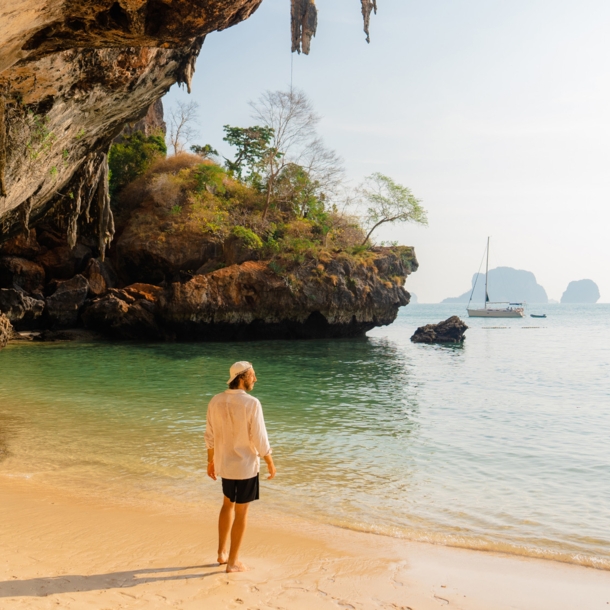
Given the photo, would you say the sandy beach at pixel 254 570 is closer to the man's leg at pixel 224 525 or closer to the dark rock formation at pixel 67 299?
the man's leg at pixel 224 525

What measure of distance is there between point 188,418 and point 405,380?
921 cm

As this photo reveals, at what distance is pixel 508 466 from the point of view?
8.62 meters

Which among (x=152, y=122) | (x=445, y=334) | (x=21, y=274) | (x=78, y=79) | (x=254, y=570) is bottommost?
(x=254, y=570)

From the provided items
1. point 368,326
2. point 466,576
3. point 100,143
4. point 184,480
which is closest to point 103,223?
point 100,143

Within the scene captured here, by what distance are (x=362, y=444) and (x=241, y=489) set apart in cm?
588

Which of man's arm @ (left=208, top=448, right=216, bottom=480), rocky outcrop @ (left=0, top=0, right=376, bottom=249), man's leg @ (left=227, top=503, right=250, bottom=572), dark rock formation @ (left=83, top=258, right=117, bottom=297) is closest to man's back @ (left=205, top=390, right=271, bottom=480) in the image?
man's arm @ (left=208, top=448, right=216, bottom=480)

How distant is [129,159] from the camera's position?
35812 millimetres

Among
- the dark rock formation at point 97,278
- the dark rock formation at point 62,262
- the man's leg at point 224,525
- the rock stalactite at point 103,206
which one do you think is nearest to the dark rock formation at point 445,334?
the dark rock formation at point 97,278

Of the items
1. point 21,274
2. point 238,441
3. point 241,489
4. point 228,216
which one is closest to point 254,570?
point 241,489

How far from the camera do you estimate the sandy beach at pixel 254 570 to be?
3.98 meters

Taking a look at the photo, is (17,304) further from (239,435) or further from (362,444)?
(239,435)

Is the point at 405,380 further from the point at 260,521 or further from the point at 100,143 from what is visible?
the point at 260,521

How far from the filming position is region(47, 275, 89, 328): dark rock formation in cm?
2909

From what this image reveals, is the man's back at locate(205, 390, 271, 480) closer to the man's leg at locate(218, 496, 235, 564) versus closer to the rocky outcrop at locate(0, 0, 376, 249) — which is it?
the man's leg at locate(218, 496, 235, 564)
